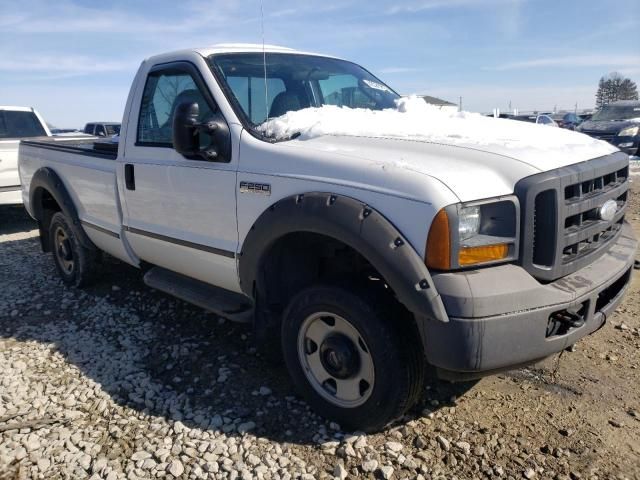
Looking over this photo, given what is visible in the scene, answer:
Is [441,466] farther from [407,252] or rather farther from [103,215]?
[103,215]

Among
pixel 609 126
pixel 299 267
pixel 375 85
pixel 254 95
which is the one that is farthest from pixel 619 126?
pixel 299 267

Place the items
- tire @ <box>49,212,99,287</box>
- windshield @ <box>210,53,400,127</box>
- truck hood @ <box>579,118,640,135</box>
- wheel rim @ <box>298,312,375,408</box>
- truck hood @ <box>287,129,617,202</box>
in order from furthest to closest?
truck hood @ <box>579,118,640,135</box>
tire @ <box>49,212,99,287</box>
windshield @ <box>210,53,400,127</box>
wheel rim @ <box>298,312,375,408</box>
truck hood @ <box>287,129,617,202</box>

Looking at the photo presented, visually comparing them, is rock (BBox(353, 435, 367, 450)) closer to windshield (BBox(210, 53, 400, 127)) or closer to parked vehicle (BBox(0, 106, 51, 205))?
windshield (BBox(210, 53, 400, 127))

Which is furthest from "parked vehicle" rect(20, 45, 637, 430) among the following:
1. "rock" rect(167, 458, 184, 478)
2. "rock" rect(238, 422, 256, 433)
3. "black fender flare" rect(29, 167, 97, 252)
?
"black fender flare" rect(29, 167, 97, 252)

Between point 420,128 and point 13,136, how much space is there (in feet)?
27.0

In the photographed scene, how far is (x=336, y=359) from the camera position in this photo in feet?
9.02

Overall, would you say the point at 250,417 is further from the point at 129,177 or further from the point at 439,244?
the point at 129,177

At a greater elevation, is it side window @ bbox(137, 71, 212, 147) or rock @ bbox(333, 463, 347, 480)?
side window @ bbox(137, 71, 212, 147)

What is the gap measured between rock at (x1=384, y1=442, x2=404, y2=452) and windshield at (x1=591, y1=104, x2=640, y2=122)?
16.6 metres

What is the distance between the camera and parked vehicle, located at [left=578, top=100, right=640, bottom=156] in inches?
579

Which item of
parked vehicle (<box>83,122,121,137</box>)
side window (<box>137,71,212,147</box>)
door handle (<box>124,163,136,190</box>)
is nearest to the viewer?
side window (<box>137,71,212,147</box>)

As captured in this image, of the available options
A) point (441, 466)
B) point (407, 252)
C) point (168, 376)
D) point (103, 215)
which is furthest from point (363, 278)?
point (103, 215)

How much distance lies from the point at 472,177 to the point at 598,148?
1.22 metres

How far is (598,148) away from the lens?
3.09 metres
